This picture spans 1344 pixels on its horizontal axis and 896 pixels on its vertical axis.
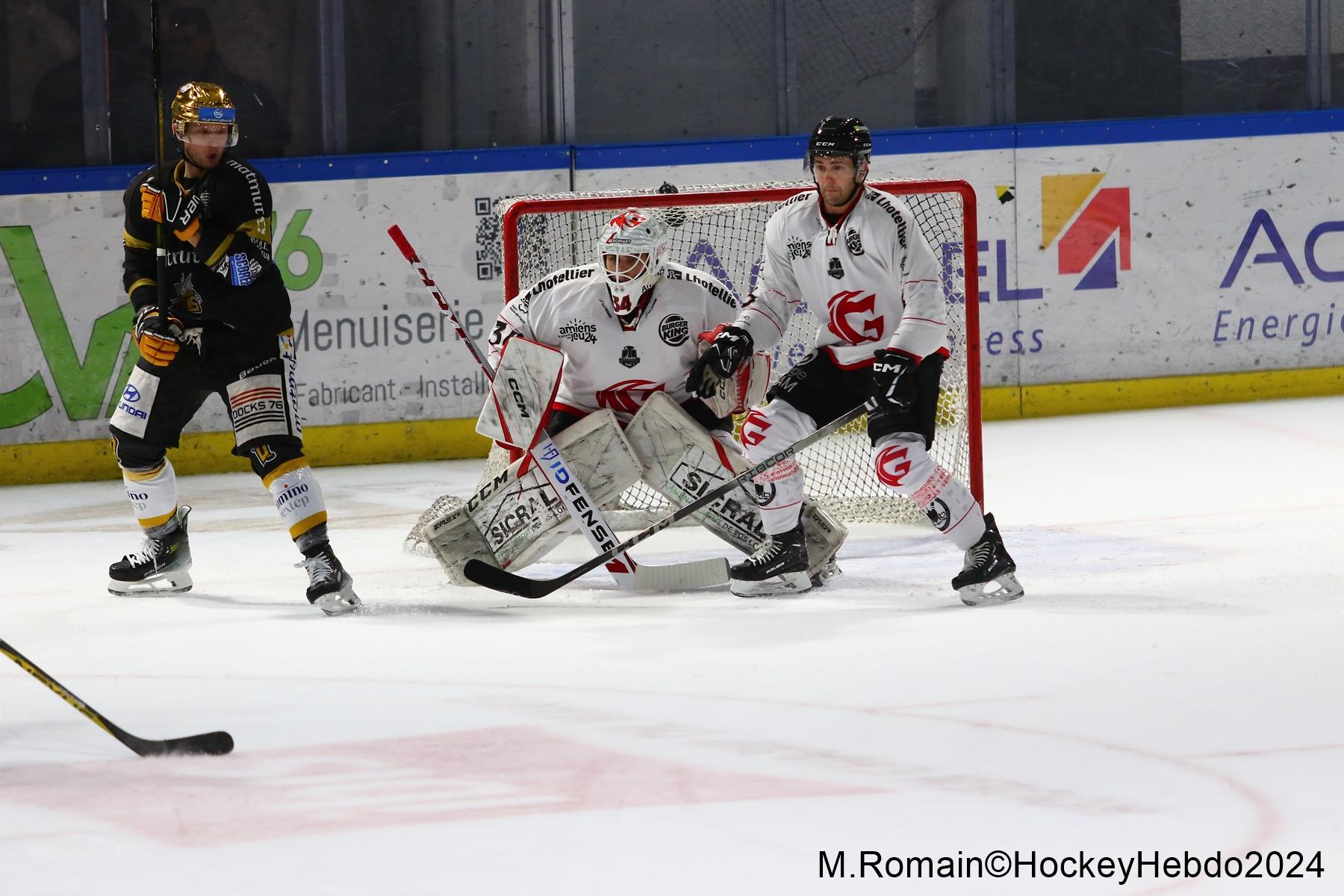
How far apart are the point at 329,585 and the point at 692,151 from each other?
3180mm

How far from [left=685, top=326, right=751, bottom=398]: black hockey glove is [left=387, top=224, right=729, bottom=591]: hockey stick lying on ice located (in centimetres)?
37

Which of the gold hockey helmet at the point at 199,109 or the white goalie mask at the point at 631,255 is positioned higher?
the gold hockey helmet at the point at 199,109

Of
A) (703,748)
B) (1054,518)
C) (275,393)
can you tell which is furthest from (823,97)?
(703,748)

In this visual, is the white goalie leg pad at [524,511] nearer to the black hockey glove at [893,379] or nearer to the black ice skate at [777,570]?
the black ice skate at [777,570]

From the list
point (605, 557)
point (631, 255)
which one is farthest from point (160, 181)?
point (605, 557)

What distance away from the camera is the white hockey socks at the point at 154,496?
427 cm

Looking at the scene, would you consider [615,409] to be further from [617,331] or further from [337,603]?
[337,603]

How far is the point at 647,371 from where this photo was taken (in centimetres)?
429

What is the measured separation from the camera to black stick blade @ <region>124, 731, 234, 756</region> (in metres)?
2.77

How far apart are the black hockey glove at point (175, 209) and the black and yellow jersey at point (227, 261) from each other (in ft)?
0.06

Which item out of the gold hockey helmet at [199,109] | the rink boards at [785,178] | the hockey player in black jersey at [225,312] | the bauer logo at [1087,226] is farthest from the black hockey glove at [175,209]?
the bauer logo at [1087,226]

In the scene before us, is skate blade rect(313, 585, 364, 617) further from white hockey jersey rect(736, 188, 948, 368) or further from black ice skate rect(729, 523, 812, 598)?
white hockey jersey rect(736, 188, 948, 368)

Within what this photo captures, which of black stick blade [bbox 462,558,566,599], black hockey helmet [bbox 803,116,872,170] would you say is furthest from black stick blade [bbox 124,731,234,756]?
black hockey helmet [bbox 803,116,872,170]

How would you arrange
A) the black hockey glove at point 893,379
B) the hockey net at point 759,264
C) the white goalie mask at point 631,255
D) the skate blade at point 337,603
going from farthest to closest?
1. the hockey net at point 759,264
2. the white goalie mask at point 631,255
3. the skate blade at point 337,603
4. the black hockey glove at point 893,379
